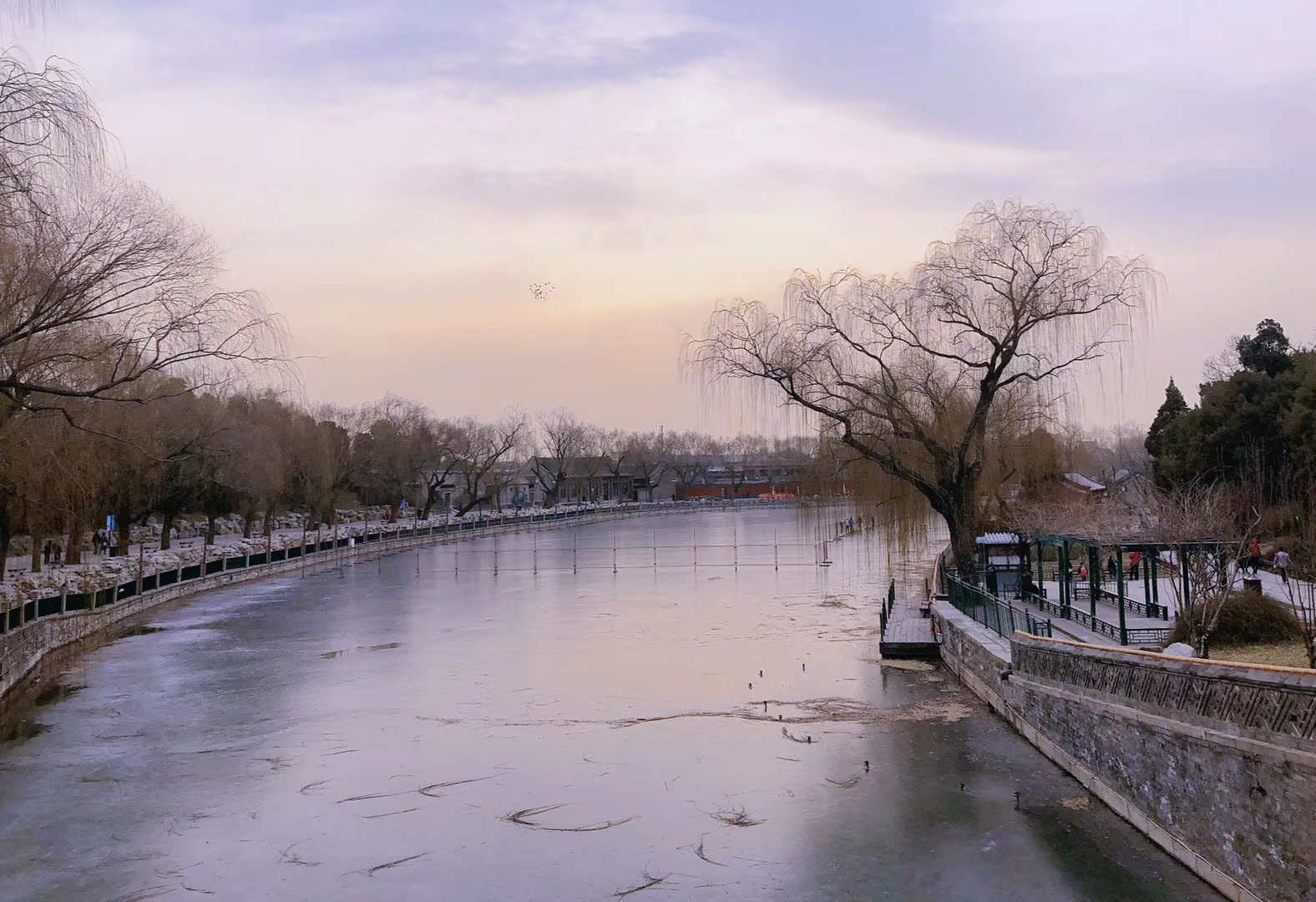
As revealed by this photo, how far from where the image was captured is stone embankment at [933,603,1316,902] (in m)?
8.84

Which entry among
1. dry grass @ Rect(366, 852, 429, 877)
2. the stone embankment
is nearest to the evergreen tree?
the stone embankment

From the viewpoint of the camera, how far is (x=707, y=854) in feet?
41.0

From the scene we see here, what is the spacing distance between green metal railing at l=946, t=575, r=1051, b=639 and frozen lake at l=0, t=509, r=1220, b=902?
146 centimetres

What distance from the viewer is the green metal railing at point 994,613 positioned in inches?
714

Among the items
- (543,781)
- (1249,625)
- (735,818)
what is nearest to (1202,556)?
(1249,625)

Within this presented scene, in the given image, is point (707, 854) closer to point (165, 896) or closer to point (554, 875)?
point (554, 875)

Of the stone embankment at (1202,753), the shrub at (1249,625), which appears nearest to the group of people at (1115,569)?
the shrub at (1249,625)

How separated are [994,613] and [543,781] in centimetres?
990

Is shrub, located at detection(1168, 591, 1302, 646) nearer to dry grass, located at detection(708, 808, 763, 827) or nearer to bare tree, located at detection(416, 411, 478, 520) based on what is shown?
dry grass, located at detection(708, 808, 763, 827)

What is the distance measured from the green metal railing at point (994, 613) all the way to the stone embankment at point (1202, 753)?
259 cm

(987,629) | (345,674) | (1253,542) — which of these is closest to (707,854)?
(987,629)

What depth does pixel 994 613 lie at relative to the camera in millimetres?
21172

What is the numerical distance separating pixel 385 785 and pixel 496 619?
19.2 m

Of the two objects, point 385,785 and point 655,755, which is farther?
point 655,755
